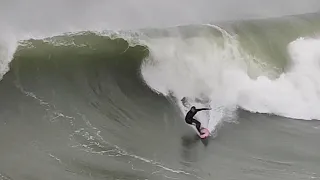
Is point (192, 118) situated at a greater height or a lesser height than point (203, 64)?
lesser

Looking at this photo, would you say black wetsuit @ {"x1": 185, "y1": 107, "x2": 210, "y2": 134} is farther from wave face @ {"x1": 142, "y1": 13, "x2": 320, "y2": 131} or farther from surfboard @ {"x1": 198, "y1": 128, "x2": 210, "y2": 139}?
wave face @ {"x1": 142, "y1": 13, "x2": 320, "y2": 131}

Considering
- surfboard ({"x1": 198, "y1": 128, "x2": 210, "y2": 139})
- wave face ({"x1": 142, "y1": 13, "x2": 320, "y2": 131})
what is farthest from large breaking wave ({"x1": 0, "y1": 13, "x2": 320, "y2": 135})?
surfboard ({"x1": 198, "y1": 128, "x2": 210, "y2": 139})

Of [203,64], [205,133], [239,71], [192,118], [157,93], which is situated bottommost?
[205,133]

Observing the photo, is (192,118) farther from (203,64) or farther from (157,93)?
(203,64)

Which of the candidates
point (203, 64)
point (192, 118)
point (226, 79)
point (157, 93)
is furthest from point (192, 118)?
point (203, 64)

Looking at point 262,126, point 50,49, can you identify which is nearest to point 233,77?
point 262,126

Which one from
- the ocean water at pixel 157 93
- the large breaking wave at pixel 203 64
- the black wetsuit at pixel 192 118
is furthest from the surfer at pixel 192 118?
the large breaking wave at pixel 203 64

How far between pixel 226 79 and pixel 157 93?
1399 millimetres

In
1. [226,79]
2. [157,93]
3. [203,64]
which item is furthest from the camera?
[203,64]

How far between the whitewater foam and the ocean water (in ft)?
0.08

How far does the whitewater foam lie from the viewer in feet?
31.2

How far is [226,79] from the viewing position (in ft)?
33.0

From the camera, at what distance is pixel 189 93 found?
9664 millimetres

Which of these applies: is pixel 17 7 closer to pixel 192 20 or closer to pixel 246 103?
pixel 192 20
